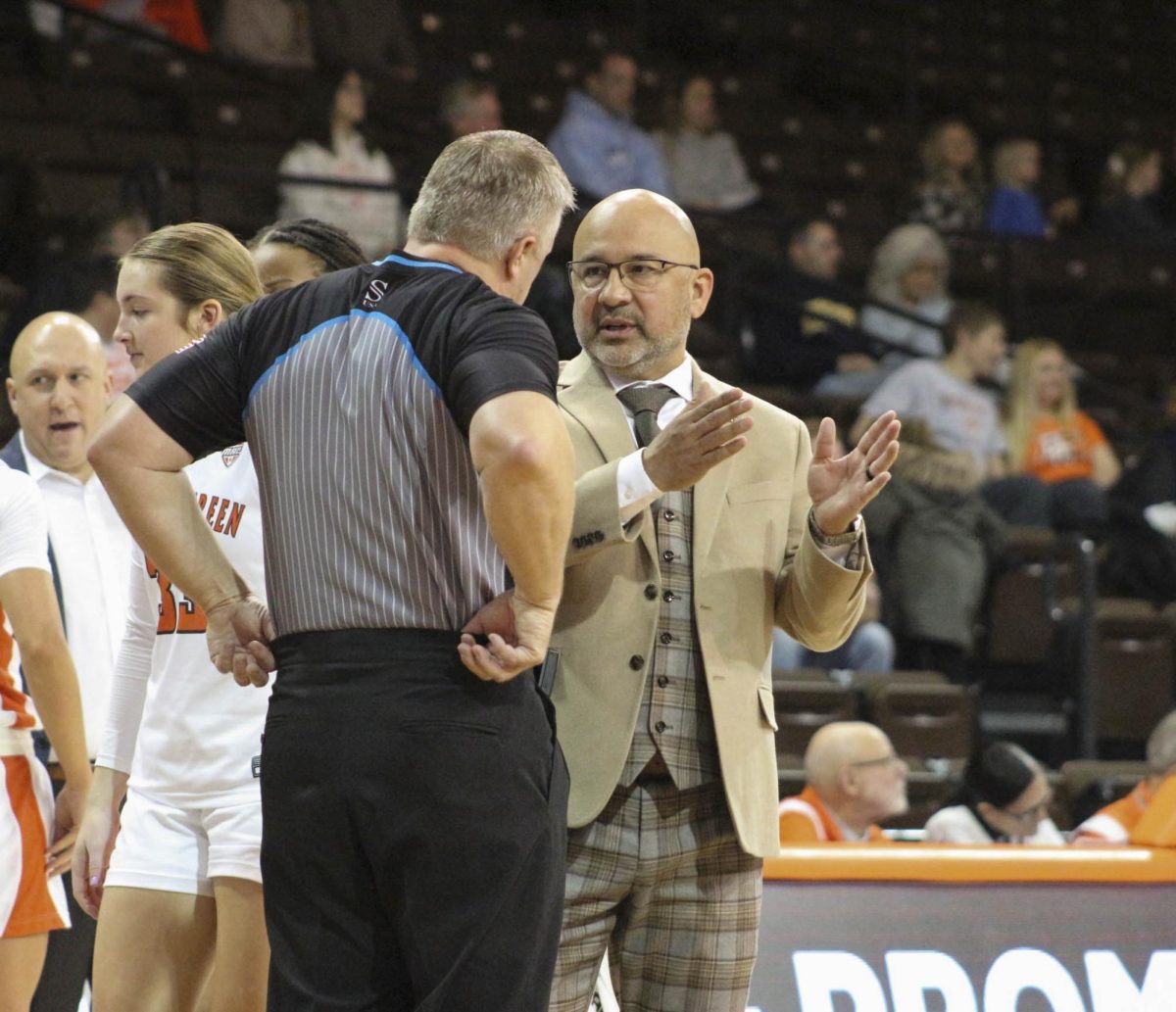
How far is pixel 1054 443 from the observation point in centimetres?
873

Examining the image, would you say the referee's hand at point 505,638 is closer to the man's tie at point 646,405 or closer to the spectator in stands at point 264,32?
the man's tie at point 646,405

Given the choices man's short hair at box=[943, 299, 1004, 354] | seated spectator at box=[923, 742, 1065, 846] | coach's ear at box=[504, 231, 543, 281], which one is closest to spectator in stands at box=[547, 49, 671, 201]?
man's short hair at box=[943, 299, 1004, 354]

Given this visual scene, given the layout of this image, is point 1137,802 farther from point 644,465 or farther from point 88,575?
point 644,465

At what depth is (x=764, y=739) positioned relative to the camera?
2971 mm

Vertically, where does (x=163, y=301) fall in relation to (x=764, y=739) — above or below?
above

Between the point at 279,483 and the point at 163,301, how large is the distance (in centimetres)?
74

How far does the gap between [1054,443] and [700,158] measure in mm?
3145

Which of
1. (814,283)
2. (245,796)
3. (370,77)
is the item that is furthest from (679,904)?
(370,77)

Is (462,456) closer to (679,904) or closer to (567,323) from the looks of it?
(679,904)

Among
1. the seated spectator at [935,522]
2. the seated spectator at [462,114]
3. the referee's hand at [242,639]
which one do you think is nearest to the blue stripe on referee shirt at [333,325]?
the referee's hand at [242,639]

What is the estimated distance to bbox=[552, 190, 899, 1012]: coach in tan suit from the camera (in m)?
2.88

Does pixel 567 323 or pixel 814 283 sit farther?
pixel 814 283

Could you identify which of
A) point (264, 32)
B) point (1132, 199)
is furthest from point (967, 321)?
point (264, 32)

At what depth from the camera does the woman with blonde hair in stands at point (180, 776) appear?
2.88m
